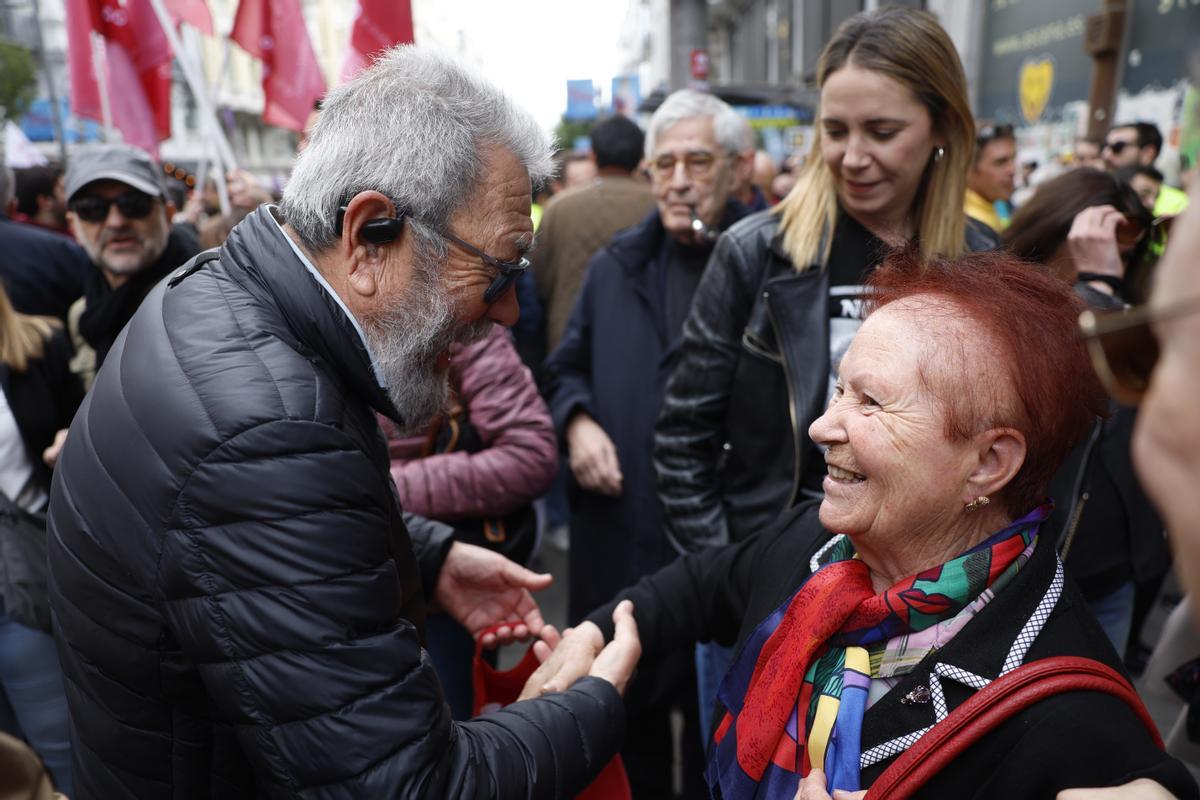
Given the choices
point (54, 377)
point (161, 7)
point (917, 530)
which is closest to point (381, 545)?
point (917, 530)

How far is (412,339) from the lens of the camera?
1547mm

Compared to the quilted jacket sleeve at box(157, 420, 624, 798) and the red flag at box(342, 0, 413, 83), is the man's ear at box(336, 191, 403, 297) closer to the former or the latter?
the quilted jacket sleeve at box(157, 420, 624, 798)

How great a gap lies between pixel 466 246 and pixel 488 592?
107 centimetres

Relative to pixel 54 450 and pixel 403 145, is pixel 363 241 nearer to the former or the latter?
pixel 403 145

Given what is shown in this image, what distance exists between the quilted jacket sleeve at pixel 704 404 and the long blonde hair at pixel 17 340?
6.89 ft

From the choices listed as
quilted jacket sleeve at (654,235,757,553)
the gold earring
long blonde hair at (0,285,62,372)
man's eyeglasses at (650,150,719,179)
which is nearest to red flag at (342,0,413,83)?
man's eyeglasses at (650,150,719,179)

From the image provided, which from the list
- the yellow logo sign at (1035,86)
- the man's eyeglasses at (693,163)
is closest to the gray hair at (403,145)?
the man's eyeglasses at (693,163)

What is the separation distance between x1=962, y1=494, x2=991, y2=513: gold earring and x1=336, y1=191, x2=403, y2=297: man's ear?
3.53ft

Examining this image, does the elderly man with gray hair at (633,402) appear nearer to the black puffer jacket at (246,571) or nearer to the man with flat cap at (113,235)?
the man with flat cap at (113,235)

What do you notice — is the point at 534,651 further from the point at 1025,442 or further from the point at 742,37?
the point at 742,37

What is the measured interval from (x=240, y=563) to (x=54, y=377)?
7.49 ft

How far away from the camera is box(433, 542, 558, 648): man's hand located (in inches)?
87.8

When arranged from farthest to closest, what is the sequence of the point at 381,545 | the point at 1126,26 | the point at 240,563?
1. the point at 1126,26
2. the point at 381,545
3. the point at 240,563

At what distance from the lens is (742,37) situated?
43.9m
